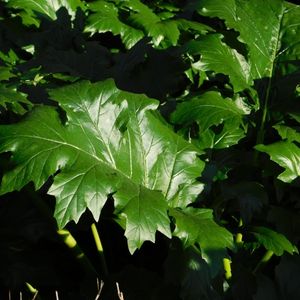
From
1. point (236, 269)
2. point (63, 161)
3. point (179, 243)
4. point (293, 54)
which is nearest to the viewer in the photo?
point (63, 161)

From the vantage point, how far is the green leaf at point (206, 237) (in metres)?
1.83

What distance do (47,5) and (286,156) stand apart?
1.59 meters

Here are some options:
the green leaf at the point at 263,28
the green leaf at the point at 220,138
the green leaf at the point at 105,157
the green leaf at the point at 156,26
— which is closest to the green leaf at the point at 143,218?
the green leaf at the point at 105,157

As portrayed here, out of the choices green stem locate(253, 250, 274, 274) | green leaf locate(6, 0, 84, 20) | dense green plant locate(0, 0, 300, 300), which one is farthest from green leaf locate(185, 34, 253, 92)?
green leaf locate(6, 0, 84, 20)

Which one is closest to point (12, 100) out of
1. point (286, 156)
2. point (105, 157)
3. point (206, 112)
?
point (105, 157)

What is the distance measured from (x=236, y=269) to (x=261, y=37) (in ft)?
2.87

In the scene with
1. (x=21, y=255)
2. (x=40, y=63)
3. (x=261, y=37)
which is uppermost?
(x=261, y=37)

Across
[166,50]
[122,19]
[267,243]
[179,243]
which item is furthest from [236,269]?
[122,19]

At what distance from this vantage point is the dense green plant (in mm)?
1839

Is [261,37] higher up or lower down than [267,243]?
higher up

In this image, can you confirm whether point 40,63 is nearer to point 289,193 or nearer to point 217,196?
point 217,196

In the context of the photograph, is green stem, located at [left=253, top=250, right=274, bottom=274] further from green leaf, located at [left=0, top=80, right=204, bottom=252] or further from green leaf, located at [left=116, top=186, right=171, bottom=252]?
green leaf, located at [left=116, top=186, right=171, bottom=252]

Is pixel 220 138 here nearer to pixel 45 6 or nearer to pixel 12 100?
pixel 12 100

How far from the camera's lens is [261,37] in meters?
2.51
